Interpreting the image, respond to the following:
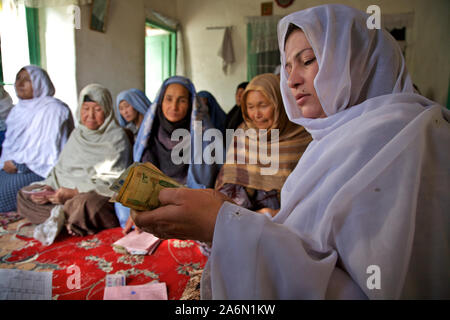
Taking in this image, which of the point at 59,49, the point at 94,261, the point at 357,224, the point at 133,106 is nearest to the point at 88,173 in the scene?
the point at 94,261

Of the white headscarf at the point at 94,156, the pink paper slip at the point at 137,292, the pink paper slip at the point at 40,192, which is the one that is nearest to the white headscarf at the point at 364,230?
the pink paper slip at the point at 137,292

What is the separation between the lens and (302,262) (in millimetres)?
583

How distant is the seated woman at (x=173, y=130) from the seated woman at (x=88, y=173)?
0.21 meters

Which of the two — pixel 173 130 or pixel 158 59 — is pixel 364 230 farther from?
pixel 158 59

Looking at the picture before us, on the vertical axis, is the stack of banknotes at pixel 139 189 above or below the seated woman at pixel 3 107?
below

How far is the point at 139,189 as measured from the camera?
824 millimetres

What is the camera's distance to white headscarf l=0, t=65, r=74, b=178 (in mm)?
3174

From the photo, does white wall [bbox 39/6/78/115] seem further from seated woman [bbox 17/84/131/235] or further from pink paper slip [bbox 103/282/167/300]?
pink paper slip [bbox 103/282/167/300]

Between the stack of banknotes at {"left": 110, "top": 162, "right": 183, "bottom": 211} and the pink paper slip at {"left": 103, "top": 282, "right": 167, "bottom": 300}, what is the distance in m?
1.03

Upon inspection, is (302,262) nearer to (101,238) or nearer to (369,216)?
(369,216)

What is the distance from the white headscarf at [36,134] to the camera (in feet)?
10.4

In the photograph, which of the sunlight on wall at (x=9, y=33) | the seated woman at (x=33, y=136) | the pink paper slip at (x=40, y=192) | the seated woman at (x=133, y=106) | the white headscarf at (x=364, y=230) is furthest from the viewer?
the seated woman at (x=133, y=106)

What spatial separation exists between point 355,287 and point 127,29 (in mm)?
5611

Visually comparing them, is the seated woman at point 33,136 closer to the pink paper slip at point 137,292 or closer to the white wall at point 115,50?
the white wall at point 115,50
